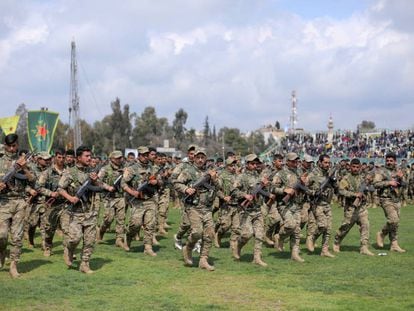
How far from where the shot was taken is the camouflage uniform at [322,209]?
40.0 ft

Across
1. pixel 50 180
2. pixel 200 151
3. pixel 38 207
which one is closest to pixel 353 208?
pixel 200 151

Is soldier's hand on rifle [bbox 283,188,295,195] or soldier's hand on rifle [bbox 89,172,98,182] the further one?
soldier's hand on rifle [bbox 283,188,295,195]

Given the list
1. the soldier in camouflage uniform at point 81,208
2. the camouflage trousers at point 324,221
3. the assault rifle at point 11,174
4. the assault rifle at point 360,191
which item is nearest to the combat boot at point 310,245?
the camouflage trousers at point 324,221

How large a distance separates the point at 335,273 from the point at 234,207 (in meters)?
3.08

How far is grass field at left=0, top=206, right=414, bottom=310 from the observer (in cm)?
795

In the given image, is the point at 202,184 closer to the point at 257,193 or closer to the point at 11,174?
the point at 257,193

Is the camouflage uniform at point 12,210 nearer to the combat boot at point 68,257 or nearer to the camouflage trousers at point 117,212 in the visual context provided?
A: the combat boot at point 68,257

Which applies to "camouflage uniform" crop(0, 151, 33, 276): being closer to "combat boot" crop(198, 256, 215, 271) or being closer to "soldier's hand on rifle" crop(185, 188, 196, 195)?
"soldier's hand on rifle" crop(185, 188, 196, 195)

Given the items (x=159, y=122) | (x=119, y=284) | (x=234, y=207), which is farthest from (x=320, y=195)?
(x=159, y=122)

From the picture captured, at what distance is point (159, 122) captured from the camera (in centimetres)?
10269

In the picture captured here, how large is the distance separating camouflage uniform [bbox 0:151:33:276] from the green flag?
19.4 metres

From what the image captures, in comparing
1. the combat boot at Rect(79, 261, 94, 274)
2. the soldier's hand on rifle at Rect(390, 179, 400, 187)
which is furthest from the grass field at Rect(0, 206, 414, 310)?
the soldier's hand on rifle at Rect(390, 179, 400, 187)

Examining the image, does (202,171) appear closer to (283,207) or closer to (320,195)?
(283,207)

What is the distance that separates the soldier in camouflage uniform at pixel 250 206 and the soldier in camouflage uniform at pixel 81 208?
295 centimetres
